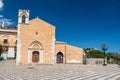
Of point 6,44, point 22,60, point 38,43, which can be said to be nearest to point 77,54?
point 38,43

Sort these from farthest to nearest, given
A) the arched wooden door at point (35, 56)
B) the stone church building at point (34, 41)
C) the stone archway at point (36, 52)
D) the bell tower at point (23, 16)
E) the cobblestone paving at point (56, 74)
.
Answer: the arched wooden door at point (35, 56), the stone archway at point (36, 52), the bell tower at point (23, 16), the stone church building at point (34, 41), the cobblestone paving at point (56, 74)

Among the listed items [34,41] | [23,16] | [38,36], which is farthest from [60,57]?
[23,16]

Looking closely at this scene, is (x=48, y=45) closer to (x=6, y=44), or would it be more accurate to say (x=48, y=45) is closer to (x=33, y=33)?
(x=33, y=33)

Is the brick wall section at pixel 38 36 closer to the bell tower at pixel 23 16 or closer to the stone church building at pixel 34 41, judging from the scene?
the stone church building at pixel 34 41

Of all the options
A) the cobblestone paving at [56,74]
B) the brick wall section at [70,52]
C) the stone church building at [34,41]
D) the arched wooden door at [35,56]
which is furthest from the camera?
the brick wall section at [70,52]

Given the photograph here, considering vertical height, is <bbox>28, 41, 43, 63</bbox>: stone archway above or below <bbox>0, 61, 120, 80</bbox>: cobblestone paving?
above

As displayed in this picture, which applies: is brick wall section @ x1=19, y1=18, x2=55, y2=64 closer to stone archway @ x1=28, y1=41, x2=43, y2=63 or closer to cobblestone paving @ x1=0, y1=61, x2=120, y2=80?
stone archway @ x1=28, y1=41, x2=43, y2=63

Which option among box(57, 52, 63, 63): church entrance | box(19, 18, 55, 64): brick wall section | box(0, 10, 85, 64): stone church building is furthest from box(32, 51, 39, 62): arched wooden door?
box(57, 52, 63, 63): church entrance

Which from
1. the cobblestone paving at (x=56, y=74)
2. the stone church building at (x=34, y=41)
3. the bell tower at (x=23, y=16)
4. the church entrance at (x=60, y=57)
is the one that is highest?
the bell tower at (x=23, y=16)

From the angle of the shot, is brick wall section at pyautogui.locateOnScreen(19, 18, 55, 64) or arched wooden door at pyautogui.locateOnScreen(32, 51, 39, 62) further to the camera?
arched wooden door at pyautogui.locateOnScreen(32, 51, 39, 62)

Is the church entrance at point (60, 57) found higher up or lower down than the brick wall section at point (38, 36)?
lower down

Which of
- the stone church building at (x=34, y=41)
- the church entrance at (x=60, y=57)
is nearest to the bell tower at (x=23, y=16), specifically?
the stone church building at (x=34, y=41)

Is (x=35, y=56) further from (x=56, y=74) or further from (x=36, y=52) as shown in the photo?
(x=56, y=74)

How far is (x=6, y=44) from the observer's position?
1882 inches
